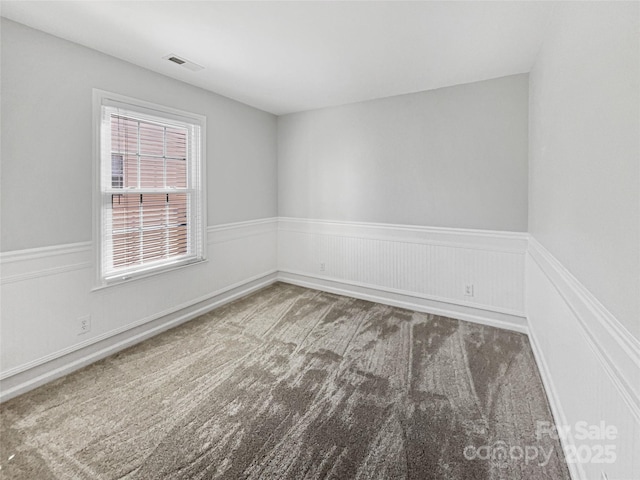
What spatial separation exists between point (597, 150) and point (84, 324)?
11.0 feet

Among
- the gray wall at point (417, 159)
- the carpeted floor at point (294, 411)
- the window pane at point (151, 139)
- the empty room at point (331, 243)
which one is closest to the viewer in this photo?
the empty room at point (331, 243)

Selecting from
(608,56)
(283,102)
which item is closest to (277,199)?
(283,102)

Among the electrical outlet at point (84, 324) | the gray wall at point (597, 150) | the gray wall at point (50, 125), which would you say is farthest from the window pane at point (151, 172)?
the gray wall at point (597, 150)

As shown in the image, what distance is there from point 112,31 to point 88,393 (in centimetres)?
256

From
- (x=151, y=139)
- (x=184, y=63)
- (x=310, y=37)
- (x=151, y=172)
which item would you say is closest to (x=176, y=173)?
Answer: (x=151, y=172)

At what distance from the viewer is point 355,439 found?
67.3 inches

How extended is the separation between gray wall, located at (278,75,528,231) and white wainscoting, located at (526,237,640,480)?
3.50 feet

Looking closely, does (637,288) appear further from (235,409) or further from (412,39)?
(412,39)

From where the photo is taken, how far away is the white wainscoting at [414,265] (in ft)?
10.2

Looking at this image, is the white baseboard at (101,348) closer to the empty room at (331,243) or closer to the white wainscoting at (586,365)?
the empty room at (331,243)

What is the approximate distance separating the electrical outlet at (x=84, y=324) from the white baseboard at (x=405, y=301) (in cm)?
258

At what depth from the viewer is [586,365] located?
128cm

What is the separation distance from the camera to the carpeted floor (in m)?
1.55

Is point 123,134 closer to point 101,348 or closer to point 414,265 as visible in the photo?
point 101,348
